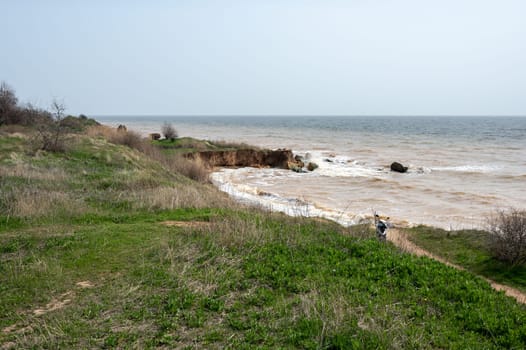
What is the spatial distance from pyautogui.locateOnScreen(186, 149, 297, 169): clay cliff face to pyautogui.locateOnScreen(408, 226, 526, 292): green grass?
2563 centimetres

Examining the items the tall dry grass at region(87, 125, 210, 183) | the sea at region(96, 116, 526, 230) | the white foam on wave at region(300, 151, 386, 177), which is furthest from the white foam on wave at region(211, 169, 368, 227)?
the white foam on wave at region(300, 151, 386, 177)

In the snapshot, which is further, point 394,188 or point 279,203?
point 394,188

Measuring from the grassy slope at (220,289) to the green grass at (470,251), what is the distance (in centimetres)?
334

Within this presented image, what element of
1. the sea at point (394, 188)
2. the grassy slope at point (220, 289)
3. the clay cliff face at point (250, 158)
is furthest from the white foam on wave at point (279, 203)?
the clay cliff face at point (250, 158)

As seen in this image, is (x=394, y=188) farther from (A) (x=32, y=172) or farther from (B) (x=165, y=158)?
(A) (x=32, y=172)

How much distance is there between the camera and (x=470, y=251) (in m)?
13.1

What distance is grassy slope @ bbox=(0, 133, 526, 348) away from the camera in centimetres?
570

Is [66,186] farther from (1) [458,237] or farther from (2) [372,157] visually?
(2) [372,157]

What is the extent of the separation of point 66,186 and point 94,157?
915 centimetres

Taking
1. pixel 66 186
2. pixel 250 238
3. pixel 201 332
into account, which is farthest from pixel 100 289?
pixel 66 186

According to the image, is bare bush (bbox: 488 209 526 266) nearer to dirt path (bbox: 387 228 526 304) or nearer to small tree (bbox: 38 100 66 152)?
dirt path (bbox: 387 228 526 304)

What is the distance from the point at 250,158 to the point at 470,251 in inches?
1211

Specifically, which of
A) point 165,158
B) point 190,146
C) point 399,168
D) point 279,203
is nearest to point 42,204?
point 279,203

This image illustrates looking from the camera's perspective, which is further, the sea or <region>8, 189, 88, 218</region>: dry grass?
the sea
